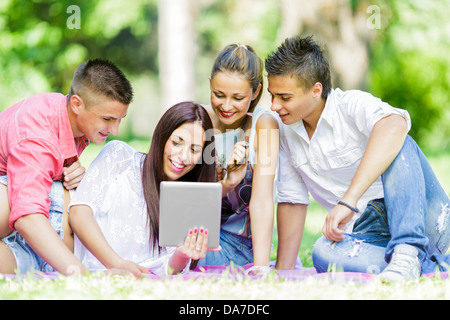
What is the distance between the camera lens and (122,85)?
3.38m

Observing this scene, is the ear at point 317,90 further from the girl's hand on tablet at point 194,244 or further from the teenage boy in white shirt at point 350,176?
the girl's hand on tablet at point 194,244

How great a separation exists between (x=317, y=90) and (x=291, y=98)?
192 mm

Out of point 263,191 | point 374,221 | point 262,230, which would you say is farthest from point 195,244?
point 374,221

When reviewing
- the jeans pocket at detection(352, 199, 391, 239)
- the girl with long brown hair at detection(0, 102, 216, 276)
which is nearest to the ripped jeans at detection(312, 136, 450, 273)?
the jeans pocket at detection(352, 199, 391, 239)

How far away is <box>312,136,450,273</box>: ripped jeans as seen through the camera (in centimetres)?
295

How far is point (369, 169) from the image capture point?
310cm

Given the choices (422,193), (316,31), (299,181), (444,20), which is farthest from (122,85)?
(444,20)

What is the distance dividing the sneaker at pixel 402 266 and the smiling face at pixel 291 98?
94 centimetres

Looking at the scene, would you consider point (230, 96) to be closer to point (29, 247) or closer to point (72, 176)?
point (72, 176)

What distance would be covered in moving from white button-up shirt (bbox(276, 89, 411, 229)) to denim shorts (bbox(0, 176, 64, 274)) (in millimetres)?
1354

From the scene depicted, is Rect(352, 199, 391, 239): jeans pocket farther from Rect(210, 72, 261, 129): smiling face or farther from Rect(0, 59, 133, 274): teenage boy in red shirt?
Rect(0, 59, 133, 274): teenage boy in red shirt

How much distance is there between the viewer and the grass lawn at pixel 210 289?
2486mm

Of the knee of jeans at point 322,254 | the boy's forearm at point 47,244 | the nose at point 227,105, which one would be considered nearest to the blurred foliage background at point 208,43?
the nose at point 227,105

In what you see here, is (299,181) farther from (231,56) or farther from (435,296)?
(435,296)
